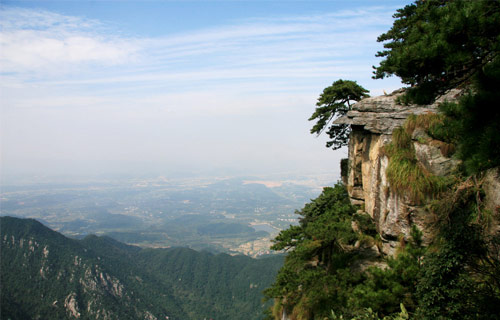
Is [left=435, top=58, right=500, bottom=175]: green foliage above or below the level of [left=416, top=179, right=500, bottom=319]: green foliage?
above

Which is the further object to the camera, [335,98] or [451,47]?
[335,98]

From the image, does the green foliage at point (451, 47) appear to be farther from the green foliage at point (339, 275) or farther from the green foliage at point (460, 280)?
the green foliage at point (339, 275)

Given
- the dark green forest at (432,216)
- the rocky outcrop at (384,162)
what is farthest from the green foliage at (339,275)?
the rocky outcrop at (384,162)

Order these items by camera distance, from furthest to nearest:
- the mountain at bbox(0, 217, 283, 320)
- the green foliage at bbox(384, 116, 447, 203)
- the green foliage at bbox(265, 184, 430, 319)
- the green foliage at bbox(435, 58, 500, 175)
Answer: the mountain at bbox(0, 217, 283, 320), the green foliage at bbox(384, 116, 447, 203), the green foliage at bbox(265, 184, 430, 319), the green foliage at bbox(435, 58, 500, 175)

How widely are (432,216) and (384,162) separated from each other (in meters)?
2.31

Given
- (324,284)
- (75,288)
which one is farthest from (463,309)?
(75,288)

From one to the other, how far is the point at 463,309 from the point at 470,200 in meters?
3.24

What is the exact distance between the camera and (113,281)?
9700 centimetres

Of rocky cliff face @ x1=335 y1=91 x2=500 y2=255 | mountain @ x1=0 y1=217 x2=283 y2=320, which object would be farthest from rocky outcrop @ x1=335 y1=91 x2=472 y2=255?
mountain @ x1=0 y1=217 x2=283 y2=320

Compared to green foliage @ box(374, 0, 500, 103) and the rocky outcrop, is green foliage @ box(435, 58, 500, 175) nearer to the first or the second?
green foliage @ box(374, 0, 500, 103)

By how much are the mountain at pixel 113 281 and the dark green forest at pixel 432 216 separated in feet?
276

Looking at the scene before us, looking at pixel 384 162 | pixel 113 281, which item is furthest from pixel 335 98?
pixel 113 281

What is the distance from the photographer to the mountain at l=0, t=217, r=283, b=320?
267ft

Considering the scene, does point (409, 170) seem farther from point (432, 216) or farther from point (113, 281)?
point (113, 281)
